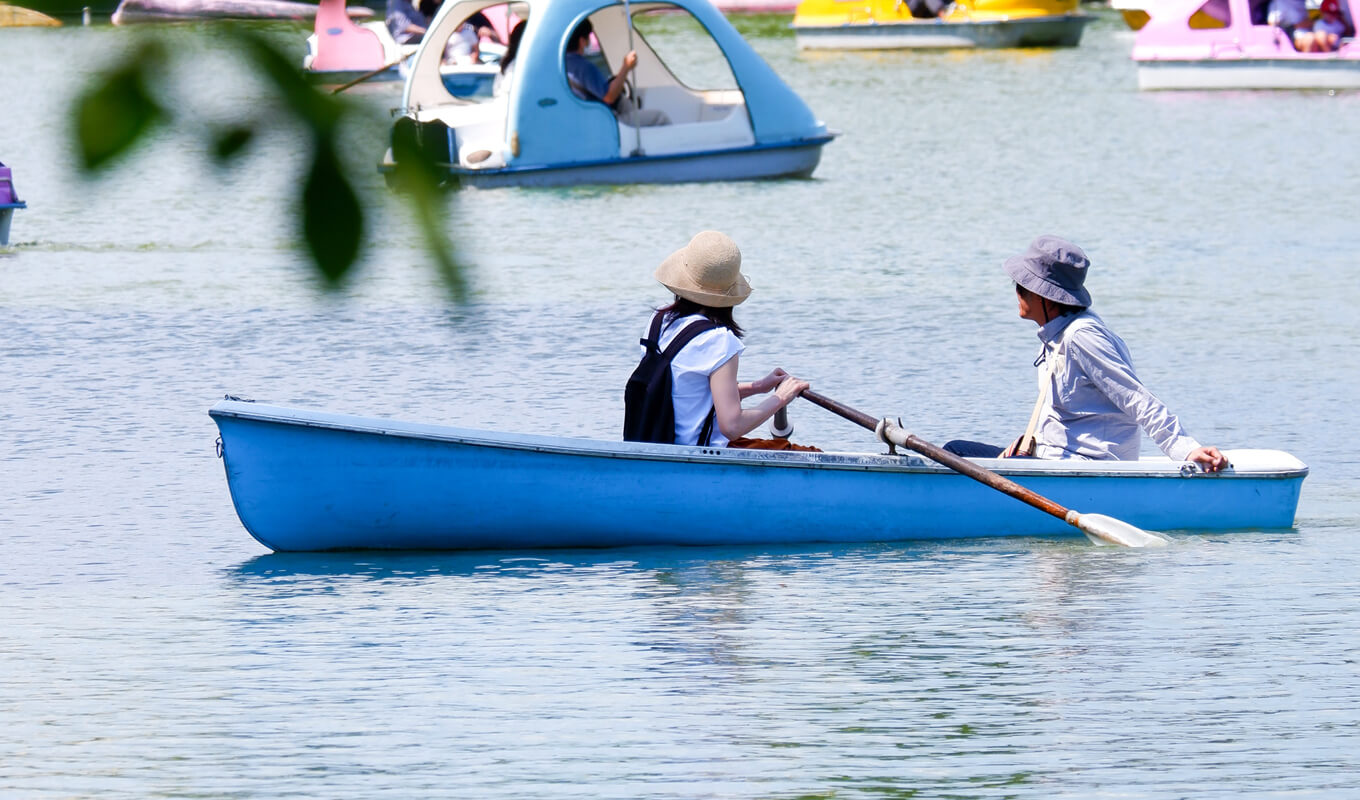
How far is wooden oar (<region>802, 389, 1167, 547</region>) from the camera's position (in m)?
6.90

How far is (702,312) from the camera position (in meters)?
6.68

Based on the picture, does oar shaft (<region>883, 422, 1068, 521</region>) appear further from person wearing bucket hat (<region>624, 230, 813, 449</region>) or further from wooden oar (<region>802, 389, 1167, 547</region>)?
person wearing bucket hat (<region>624, 230, 813, 449</region>)

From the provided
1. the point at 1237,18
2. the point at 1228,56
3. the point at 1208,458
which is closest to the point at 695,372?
the point at 1208,458

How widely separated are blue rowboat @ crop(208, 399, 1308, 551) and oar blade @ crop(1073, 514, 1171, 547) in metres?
Answer: 0.09

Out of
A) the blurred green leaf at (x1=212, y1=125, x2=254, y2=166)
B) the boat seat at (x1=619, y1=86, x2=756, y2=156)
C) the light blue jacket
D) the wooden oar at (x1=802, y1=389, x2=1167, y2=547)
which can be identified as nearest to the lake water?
the blurred green leaf at (x1=212, y1=125, x2=254, y2=166)

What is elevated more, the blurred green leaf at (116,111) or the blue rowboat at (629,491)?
the blurred green leaf at (116,111)

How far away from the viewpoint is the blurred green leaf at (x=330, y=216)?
1.52 metres

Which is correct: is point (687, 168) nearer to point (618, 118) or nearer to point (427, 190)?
point (618, 118)

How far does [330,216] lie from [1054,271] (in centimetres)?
539

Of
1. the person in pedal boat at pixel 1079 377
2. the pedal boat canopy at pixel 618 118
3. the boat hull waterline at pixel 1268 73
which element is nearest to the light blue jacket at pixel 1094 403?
the person in pedal boat at pixel 1079 377

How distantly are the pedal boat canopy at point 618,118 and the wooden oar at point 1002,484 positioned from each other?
31.1ft

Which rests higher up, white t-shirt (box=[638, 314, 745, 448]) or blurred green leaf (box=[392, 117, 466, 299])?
blurred green leaf (box=[392, 117, 466, 299])

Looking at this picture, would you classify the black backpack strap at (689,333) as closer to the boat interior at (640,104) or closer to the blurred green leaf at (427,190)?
the blurred green leaf at (427,190)

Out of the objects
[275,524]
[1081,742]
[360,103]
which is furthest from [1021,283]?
[360,103]
